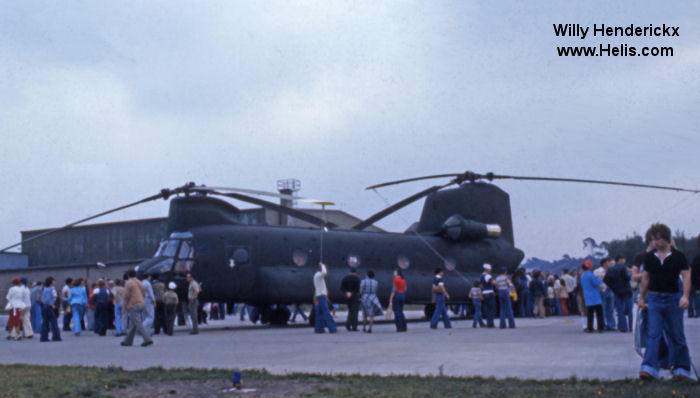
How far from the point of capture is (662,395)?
6785 mm

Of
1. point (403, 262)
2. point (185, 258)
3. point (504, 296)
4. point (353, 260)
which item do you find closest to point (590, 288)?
point (504, 296)

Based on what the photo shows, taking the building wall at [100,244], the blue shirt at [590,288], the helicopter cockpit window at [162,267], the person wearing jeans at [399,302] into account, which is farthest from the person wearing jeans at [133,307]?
the building wall at [100,244]

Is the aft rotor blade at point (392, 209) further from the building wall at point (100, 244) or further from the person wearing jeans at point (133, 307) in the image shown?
the building wall at point (100, 244)

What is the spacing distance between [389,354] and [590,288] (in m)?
6.81

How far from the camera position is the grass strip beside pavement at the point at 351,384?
23.6ft

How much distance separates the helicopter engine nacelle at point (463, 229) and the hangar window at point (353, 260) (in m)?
4.27

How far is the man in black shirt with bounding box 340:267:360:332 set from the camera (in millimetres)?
18891

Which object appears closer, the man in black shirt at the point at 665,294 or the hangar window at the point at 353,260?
the man in black shirt at the point at 665,294

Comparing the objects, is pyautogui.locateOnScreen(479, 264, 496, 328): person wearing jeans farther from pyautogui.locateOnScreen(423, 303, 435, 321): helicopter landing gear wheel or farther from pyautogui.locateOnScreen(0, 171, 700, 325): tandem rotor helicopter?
pyautogui.locateOnScreen(423, 303, 435, 321): helicopter landing gear wheel

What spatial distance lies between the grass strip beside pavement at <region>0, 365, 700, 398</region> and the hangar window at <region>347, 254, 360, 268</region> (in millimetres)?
14284

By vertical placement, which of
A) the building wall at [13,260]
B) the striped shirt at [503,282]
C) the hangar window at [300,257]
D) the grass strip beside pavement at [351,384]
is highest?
the building wall at [13,260]

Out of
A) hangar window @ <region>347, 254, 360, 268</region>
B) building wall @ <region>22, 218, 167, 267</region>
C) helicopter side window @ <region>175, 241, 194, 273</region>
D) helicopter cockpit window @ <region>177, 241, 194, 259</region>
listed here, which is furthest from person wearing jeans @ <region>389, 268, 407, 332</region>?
building wall @ <region>22, 218, 167, 267</region>

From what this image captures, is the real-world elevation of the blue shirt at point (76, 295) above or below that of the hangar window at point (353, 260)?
below

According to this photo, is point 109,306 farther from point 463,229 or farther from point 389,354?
point 389,354
